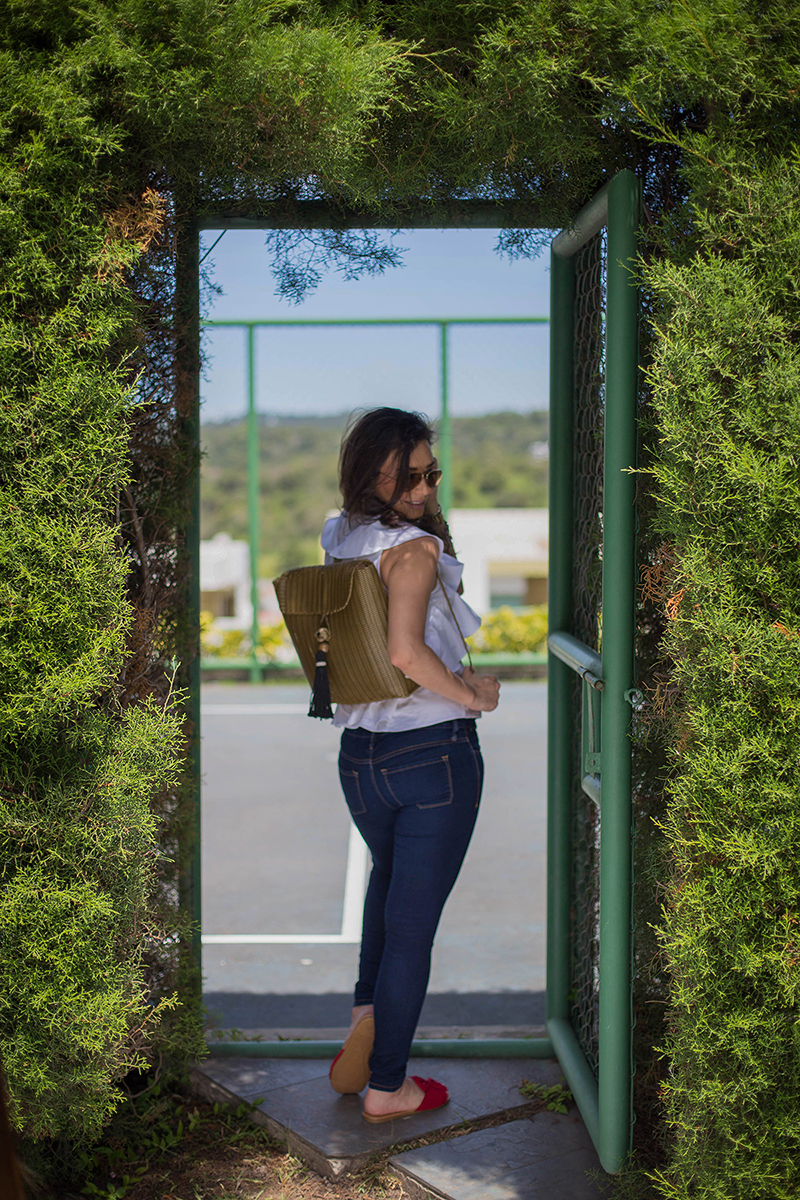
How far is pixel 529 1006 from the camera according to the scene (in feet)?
11.6

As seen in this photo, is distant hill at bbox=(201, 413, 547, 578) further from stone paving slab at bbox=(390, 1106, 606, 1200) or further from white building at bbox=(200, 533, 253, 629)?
stone paving slab at bbox=(390, 1106, 606, 1200)

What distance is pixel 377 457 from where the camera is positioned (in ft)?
8.21

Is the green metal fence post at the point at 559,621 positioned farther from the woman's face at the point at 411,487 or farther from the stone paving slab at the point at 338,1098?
the woman's face at the point at 411,487

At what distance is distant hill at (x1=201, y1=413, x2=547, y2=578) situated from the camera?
27141 mm

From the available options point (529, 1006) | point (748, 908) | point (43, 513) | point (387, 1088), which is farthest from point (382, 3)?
point (529, 1006)

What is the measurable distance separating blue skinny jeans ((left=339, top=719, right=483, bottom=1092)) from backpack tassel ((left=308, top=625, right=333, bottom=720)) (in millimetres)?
132

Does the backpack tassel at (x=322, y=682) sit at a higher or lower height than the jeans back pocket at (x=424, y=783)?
higher

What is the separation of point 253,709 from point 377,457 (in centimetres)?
604

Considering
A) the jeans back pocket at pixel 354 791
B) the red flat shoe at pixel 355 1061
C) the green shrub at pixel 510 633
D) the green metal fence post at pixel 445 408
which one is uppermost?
the green metal fence post at pixel 445 408

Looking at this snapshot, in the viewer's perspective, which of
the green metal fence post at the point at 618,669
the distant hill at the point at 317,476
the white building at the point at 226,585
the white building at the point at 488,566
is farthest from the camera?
the distant hill at the point at 317,476

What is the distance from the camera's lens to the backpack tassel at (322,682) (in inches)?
95.5

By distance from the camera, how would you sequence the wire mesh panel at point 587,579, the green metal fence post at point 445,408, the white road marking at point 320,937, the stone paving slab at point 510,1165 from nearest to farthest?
1. the stone paving slab at point 510,1165
2. the wire mesh panel at point 587,579
3. the white road marking at point 320,937
4. the green metal fence post at point 445,408

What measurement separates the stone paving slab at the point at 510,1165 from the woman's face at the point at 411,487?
149cm

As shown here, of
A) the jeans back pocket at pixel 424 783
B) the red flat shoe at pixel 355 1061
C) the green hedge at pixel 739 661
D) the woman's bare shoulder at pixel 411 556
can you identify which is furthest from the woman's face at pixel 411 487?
the red flat shoe at pixel 355 1061
